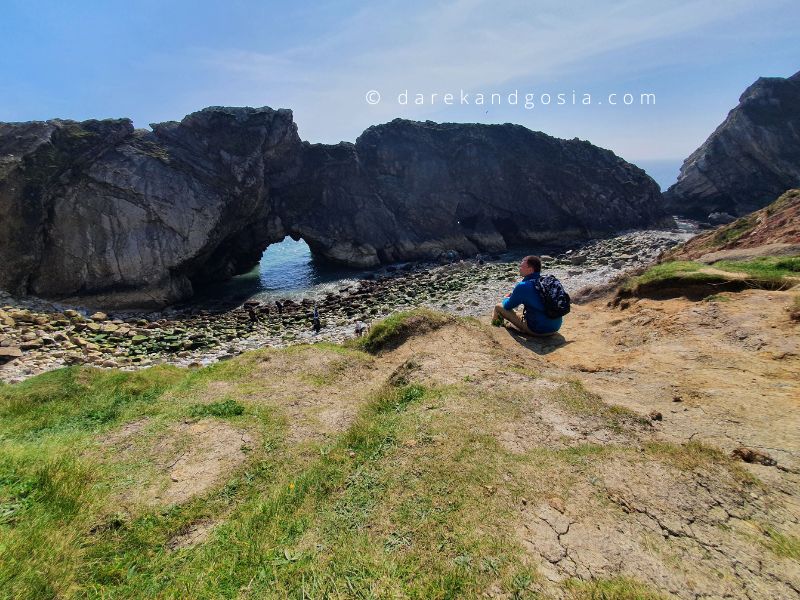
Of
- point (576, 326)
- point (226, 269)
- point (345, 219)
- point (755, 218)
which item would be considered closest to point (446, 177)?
point (345, 219)

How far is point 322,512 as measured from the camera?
15.8 feet

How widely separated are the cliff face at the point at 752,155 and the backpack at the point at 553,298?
227 feet

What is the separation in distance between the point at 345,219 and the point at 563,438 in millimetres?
49912

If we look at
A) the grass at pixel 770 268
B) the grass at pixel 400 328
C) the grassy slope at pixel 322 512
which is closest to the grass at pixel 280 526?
the grassy slope at pixel 322 512

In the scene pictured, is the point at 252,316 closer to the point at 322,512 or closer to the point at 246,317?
the point at 246,317

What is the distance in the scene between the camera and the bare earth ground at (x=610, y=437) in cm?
363

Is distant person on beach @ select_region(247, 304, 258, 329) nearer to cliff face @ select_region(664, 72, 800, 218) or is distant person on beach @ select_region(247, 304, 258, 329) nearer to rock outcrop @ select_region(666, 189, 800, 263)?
rock outcrop @ select_region(666, 189, 800, 263)

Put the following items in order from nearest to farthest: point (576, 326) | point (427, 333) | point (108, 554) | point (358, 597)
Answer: point (358, 597)
point (108, 554)
point (427, 333)
point (576, 326)

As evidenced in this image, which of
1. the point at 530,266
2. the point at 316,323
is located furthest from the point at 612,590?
the point at 316,323

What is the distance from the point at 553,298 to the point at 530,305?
2.31 feet

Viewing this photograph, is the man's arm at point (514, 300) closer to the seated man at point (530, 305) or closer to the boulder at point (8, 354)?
the seated man at point (530, 305)

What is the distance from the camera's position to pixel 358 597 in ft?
11.4

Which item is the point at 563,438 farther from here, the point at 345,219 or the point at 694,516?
the point at 345,219

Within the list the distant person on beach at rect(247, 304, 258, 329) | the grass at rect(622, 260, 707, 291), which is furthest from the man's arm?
the distant person on beach at rect(247, 304, 258, 329)
